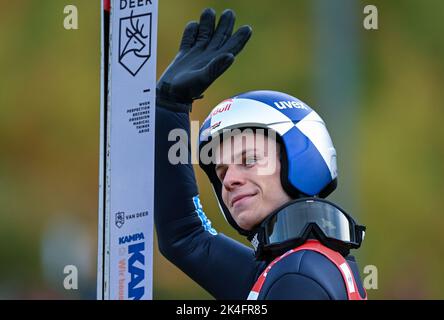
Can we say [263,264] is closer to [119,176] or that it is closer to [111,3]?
[119,176]

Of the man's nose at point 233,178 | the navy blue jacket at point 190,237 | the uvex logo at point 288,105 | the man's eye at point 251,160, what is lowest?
the navy blue jacket at point 190,237

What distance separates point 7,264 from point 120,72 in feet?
18.2

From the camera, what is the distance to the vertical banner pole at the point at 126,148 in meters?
3.62

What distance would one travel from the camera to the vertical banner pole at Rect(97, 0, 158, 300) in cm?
362

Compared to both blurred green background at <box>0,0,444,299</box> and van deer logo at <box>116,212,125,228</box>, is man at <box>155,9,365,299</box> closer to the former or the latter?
van deer logo at <box>116,212,125,228</box>

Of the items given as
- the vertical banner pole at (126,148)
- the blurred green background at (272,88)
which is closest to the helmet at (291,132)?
the vertical banner pole at (126,148)

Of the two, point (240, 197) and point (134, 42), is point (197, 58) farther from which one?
point (240, 197)

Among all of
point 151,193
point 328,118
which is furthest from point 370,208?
point 151,193

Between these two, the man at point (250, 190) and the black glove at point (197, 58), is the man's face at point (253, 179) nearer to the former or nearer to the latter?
the man at point (250, 190)

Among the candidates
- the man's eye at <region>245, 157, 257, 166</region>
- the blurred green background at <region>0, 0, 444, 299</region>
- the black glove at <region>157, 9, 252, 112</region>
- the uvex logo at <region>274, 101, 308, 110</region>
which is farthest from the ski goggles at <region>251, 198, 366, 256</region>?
the blurred green background at <region>0, 0, 444, 299</region>

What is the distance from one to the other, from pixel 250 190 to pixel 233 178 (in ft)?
0.25

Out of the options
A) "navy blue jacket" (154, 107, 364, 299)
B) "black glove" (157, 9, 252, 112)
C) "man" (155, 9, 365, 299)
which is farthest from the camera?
"navy blue jacket" (154, 107, 364, 299)

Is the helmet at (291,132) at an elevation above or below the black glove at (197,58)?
below

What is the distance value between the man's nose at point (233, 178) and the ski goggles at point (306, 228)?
0.64 ft
